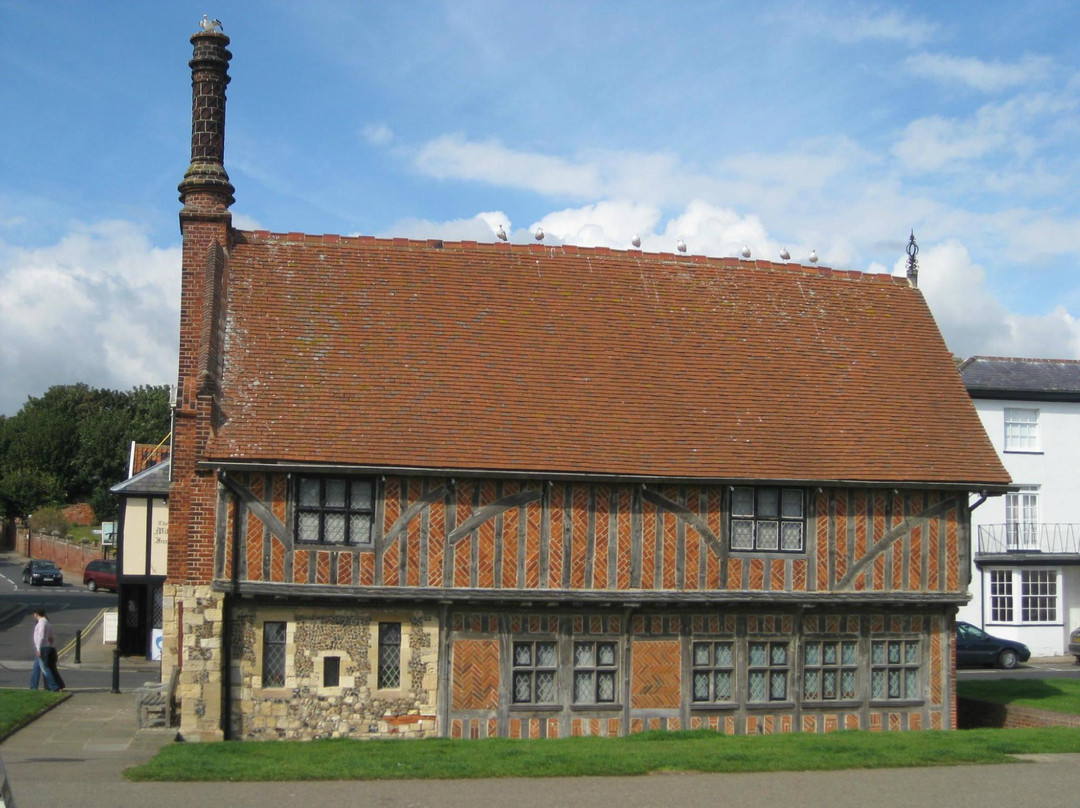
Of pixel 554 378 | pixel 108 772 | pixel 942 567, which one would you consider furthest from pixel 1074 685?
pixel 108 772

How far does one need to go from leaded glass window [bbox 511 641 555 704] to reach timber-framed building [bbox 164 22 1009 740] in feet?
0.15

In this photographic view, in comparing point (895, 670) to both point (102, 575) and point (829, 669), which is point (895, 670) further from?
point (102, 575)

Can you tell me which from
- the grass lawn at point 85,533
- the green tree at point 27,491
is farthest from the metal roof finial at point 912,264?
the green tree at point 27,491

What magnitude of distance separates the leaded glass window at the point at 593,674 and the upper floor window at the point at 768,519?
2581 mm

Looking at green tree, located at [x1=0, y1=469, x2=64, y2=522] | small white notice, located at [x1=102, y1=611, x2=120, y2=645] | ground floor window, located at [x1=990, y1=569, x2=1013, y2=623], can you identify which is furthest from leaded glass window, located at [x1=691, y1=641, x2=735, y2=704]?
green tree, located at [x1=0, y1=469, x2=64, y2=522]

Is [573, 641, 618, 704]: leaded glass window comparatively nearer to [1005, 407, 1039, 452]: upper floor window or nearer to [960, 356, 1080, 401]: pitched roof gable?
[960, 356, 1080, 401]: pitched roof gable

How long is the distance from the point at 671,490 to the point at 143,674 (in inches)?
558

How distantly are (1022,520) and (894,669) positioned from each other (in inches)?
633

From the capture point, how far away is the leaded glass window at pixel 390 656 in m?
17.3

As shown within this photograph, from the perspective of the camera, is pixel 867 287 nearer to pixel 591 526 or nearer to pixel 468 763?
pixel 591 526

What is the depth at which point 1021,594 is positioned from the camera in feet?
107

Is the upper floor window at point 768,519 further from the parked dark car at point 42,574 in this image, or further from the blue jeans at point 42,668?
the parked dark car at point 42,574

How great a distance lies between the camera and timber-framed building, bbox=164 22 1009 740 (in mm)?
17094

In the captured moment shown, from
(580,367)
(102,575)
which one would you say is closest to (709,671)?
(580,367)
